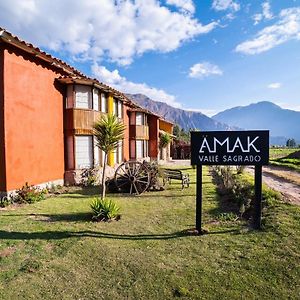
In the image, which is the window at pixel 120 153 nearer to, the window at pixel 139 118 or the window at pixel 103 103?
the window at pixel 103 103

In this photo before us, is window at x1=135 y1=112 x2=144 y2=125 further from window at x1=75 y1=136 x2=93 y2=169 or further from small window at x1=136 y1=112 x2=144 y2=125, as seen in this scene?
window at x1=75 y1=136 x2=93 y2=169

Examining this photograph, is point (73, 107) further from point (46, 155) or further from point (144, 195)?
point (144, 195)

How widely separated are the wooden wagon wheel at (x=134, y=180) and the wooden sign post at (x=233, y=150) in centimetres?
640

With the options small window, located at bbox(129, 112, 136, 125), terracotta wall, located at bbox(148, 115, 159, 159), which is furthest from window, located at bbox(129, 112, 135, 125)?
terracotta wall, located at bbox(148, 115, 159, 159)

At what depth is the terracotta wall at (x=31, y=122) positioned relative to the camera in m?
11.7

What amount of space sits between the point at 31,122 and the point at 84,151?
420cm

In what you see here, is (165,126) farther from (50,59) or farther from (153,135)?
(50,59)

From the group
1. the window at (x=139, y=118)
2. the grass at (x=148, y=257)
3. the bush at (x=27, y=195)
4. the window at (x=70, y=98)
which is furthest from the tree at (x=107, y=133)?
the window at (x=139, y=118)

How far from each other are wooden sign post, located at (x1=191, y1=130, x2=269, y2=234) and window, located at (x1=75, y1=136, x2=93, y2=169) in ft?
33.1

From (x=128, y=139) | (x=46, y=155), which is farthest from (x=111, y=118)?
(x=128, y=139)

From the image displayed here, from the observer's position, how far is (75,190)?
591 inches

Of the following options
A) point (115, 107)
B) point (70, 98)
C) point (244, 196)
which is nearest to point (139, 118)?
point (115, 107)

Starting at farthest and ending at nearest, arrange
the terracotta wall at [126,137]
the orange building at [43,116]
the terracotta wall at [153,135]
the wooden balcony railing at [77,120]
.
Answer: the terracotta wall at [153,135], the terracotta wall at [126,137], the wooden balcony railing at [77,120], the orange building at [43,116]

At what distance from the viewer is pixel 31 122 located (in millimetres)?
13203
